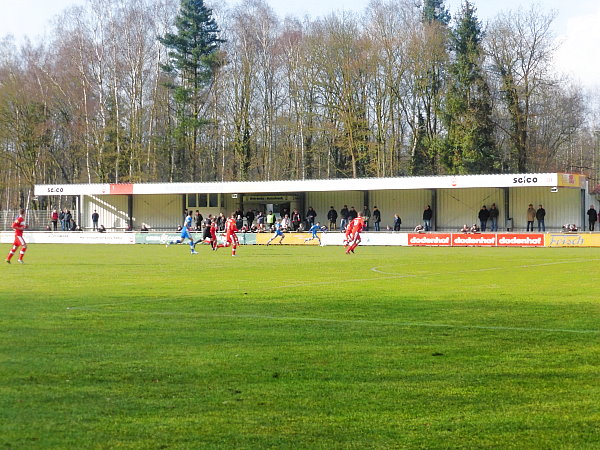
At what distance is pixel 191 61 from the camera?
72.3 metres

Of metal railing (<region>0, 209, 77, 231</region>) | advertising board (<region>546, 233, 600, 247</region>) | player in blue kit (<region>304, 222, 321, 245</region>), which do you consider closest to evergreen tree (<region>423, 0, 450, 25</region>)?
player in blue kit (<region>304, 222, 321, 245</region>)

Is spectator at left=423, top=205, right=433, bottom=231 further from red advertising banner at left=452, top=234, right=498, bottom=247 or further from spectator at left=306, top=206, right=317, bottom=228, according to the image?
spectator at left=306, top=206, right=317, bottom=228

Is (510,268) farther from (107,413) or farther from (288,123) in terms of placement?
(288,123)

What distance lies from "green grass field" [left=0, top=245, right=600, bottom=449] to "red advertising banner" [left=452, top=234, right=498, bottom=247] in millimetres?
30134

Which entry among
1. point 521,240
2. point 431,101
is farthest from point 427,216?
point 431,101

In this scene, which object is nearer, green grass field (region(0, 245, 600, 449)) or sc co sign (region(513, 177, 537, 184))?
green grass field (region(0, 245, 600, 449))

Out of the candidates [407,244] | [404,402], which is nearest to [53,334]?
[404,402]

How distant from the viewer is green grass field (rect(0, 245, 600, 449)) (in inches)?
257

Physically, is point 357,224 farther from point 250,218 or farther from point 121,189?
point 121,189

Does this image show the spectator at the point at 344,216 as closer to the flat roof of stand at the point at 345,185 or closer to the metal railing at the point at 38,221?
the flat roof of stand at the point at 345,185

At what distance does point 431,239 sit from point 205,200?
839 inches

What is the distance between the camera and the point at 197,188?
206 ft

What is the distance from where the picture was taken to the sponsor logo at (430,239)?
160 ft

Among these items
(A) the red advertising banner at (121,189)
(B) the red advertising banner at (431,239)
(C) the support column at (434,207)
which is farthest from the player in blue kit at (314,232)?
(A) the red advertising banner at (121,189)
